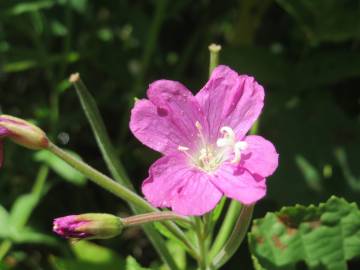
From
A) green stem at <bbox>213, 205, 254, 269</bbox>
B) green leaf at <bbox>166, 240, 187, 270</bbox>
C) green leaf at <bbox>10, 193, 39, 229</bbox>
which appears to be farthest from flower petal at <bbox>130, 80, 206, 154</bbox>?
green leaf at <bbox>10, 193, 39, 229</bbox>

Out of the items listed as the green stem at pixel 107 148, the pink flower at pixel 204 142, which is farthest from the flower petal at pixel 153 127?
the green stem at pixel 107 148

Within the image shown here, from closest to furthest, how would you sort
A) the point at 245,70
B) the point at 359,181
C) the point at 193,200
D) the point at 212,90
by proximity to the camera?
the point at 193,200 → the point at 212,90 → the point at 359,181 → the point at 245,70

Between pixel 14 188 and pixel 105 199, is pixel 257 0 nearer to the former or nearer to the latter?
pixel 105 199

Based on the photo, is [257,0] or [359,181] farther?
[257,0]

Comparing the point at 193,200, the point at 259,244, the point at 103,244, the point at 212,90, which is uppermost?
the point at 212,90

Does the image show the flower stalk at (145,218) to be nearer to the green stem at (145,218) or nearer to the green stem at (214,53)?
the green stem at (145,218)

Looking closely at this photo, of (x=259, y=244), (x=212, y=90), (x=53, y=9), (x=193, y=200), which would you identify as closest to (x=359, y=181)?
(x=259, y=244)

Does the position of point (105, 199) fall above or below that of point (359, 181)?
below

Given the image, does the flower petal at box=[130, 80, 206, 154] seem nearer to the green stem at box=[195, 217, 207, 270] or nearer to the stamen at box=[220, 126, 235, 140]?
the stamen at box=[220, 126, 235, 140]
